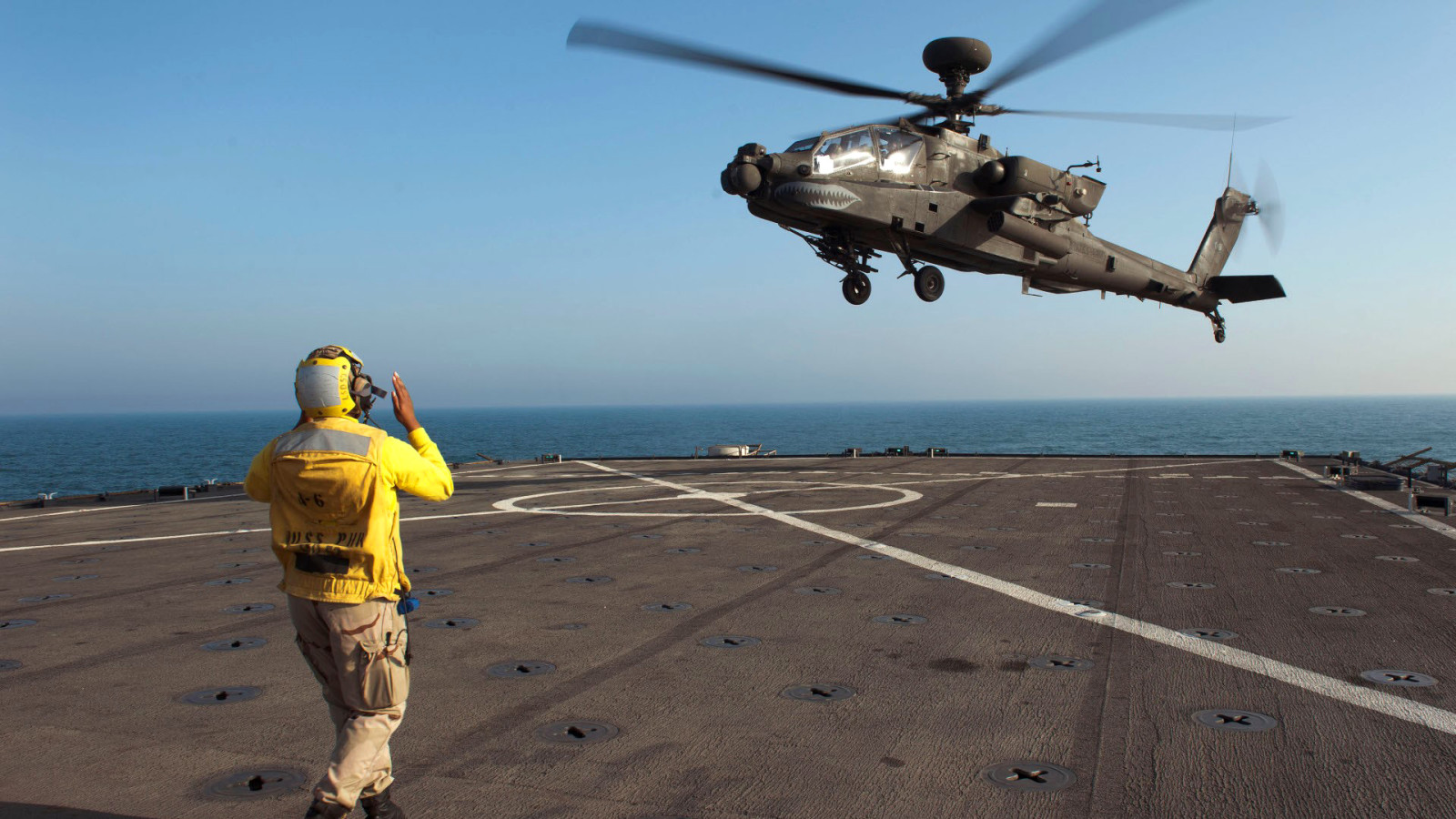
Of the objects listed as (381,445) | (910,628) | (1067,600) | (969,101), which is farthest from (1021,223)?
(381,445)

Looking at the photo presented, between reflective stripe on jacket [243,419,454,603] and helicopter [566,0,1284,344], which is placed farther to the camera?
helicopter [566,0,1284,344]

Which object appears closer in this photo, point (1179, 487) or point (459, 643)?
point (459, 643)

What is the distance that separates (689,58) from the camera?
55.9 ft

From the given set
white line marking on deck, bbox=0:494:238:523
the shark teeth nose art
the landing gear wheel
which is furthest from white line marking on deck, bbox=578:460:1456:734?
white line marking on deck, bbox=0:494:238:523

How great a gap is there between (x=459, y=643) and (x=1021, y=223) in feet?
63.5

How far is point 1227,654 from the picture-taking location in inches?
255

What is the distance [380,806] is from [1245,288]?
32127 mm

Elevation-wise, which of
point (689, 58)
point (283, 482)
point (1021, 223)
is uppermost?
point (689, 58)

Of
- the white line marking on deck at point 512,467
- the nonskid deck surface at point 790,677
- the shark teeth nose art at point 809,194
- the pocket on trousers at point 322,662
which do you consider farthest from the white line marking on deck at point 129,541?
the shark teeth nose art at point 809,194

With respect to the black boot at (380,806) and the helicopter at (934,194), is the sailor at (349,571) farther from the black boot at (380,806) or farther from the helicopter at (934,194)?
the helicopter at (934,194)

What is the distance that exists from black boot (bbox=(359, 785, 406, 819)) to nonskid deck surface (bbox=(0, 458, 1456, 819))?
0.28 metres

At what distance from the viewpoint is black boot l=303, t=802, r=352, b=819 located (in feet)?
11.6

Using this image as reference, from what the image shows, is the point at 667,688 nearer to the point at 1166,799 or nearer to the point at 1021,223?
the point at 1166,799

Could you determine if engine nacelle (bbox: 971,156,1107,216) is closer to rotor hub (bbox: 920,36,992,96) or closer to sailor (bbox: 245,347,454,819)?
rotor hub (bbox: 920,36,992,96)
